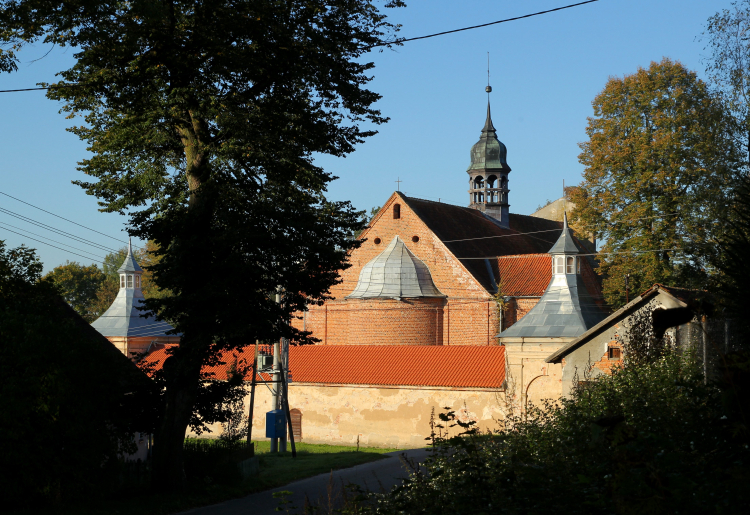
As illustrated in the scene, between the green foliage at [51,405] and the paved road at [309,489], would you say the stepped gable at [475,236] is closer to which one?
the paved road at [309,489]

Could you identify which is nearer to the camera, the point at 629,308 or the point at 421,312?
the point at 629,308

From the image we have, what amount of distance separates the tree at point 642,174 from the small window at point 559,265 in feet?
5.73

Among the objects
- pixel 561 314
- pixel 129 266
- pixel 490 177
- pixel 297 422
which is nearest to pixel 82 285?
pixel 129 266

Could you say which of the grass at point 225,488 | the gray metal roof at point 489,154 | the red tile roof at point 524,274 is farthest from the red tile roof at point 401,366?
the gray metal roof at point 489,154

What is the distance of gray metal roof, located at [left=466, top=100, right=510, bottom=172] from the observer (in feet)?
165

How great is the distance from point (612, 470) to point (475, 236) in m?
40.6

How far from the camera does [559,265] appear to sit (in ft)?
106

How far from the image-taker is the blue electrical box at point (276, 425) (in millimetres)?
25266

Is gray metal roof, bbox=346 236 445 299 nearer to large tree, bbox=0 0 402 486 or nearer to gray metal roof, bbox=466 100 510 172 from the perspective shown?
gray metal roof, bbox=466 100 510 172

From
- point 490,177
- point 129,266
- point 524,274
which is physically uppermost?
point 490,177

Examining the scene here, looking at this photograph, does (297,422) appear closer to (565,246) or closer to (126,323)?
(565,246)


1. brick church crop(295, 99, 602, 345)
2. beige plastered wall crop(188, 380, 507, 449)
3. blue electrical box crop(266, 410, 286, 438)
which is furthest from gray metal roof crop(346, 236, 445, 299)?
blue electrical box crop(266, 410, 286, 438)

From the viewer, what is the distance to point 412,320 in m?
39.9

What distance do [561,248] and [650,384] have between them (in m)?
21.0
